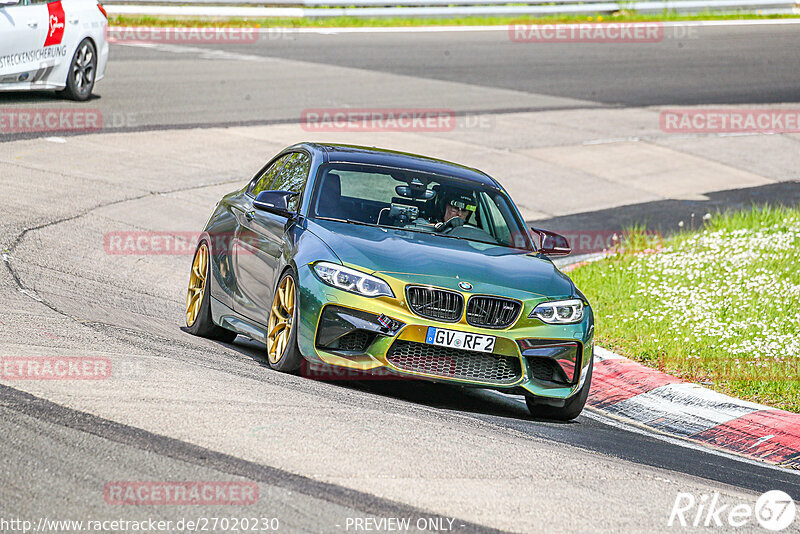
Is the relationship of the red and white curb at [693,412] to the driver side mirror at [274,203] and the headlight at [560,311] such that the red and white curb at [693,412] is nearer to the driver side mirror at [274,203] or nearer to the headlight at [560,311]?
the headlight at [560,311]

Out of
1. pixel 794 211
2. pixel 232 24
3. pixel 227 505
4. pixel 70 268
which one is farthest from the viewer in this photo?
pixel 232 24

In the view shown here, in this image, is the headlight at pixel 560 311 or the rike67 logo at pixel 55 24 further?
the rike67 logo at pixel 55 24

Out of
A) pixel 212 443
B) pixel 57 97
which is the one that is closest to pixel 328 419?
pixel 212 443

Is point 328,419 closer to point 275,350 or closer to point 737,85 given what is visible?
point 275,350

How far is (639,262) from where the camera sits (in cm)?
1265

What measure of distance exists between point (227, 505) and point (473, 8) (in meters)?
28.2

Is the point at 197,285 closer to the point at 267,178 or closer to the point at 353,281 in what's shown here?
the point at 267,178

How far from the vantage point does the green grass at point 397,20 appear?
27.8m

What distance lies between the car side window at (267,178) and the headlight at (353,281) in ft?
6.98
